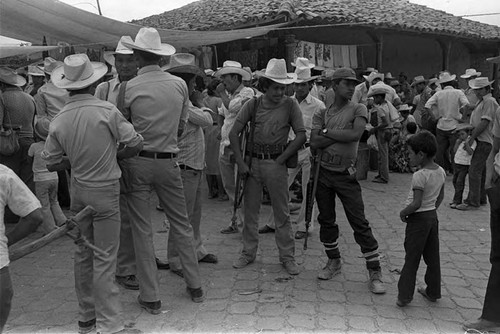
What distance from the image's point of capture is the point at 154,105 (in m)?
3.88

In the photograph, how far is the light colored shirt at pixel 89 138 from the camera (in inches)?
134

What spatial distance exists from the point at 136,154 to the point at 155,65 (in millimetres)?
785

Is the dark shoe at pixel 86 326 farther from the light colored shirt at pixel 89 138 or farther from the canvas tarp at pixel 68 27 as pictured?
the canvas tarp at pixel 68 27

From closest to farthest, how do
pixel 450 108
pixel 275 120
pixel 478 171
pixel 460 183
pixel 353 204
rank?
pixel 353 204 → pixel 275 120 → pixel 478 171 → pixel 460 183 → pixel 450 108

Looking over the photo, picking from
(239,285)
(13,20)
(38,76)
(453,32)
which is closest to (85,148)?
(239,285)

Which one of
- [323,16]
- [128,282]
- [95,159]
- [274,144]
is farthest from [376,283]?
[323,16]

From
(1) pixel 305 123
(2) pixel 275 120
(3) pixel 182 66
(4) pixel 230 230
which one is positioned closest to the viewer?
(3) pixel 182 66

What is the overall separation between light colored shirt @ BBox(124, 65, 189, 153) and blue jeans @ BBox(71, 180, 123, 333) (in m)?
0.54

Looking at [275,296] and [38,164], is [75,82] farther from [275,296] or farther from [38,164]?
[38,164]

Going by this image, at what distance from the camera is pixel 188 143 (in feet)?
15.6

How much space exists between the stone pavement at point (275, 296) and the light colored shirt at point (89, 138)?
1206 mm

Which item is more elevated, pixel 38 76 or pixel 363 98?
pixel 38 76

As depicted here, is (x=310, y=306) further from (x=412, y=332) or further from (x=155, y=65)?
(x=155, y=65)

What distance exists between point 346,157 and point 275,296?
1.37 m
